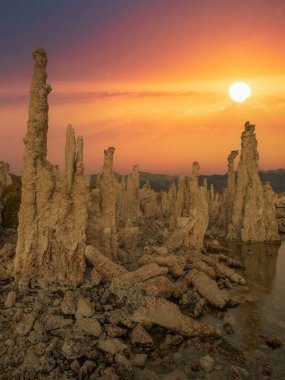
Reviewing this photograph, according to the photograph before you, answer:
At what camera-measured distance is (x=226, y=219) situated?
52250mm

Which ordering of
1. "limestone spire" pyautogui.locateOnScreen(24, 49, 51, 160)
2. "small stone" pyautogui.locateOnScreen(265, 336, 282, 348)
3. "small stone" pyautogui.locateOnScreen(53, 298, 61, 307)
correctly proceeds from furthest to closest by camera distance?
"limestone spire" pyautogui.locateOnScreen(24, 49, 51, 160) → "small stone" pyautogui.locateOnScreen(53, 298, 61, 307) → "small stone" pyautogui.locateOnScreen(265, 336, 282, 348)

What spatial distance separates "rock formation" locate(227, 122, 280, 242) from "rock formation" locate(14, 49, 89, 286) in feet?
101

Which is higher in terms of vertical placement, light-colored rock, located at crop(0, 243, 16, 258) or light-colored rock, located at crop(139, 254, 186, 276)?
light-colored rock, located at crop(0, 243, 16, 258)

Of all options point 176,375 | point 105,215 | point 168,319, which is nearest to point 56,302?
point 168,319

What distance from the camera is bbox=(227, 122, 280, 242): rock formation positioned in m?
46.2

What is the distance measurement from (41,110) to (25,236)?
7072 mm

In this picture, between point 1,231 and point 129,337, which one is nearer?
point 129,337

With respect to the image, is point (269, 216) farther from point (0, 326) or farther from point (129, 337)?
point (0, 326)

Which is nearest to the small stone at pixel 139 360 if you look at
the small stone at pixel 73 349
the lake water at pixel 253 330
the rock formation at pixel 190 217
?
the lake water at pixel 253 330

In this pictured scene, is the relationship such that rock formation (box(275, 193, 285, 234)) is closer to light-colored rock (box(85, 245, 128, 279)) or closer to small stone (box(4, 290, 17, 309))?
light-colored rock (box(85, 245, 128, 279))

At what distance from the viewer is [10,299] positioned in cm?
1764

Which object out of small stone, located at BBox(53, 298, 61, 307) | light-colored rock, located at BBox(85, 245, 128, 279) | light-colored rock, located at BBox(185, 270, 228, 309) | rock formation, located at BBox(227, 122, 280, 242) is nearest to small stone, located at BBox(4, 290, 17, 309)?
small stone, located at BBox(53, 298, 61, 307)

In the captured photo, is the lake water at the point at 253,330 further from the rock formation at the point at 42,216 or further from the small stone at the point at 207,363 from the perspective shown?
the rock formation at the point at 42,216

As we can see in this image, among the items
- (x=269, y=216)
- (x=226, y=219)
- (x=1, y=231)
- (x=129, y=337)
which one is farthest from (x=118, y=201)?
(x=129, y=337)
